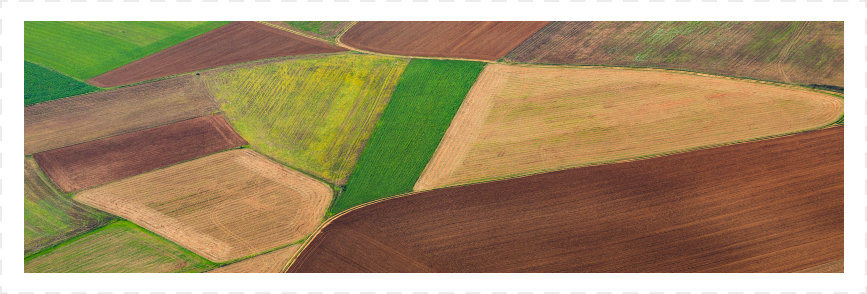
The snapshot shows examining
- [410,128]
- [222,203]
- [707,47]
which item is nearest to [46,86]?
[222,203]

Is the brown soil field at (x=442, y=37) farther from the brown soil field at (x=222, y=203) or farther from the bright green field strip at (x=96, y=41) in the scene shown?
the brown soil field at (x=222, y=203)

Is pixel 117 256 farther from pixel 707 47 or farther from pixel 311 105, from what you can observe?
pixel 707 47

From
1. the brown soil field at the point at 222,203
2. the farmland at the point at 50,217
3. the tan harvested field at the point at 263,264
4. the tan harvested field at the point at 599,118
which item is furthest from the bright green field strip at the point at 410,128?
the farmland at the point at 50,217

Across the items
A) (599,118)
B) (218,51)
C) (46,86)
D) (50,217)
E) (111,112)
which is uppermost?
(218,51)

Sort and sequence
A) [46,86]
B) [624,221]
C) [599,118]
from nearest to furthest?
[624,221], [599,118], [46,86]

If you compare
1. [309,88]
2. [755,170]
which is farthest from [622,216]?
[309,88]

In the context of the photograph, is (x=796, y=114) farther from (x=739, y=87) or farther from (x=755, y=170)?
(x=755, y=170)

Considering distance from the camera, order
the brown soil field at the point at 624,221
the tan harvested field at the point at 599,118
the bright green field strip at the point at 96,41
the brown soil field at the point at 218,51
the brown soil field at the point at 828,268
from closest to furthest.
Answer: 1. the brown soil field at the point at 828,268
2. the brown soil field at the point at 624,221
3. the tan harvested field at the point at 599,118
4. the brown soil field at the point at 218,51
5. the bright green field strip at the point at 96,41
